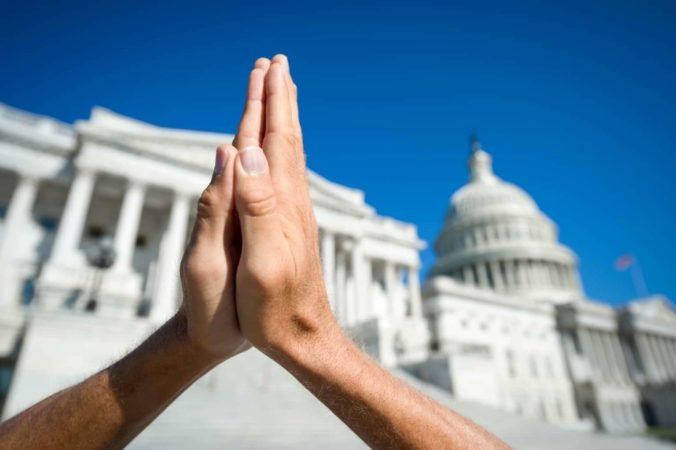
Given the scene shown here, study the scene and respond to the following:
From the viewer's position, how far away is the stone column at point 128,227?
22828 millimetres

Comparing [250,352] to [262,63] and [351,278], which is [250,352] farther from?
[351,278]

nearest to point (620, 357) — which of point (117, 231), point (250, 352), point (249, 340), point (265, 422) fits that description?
point (250, 352)

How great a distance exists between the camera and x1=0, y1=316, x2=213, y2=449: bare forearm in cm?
171

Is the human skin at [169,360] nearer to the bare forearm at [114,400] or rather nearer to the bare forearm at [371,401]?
the bare forearm at [114,400]

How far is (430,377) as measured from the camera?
67.9 ft

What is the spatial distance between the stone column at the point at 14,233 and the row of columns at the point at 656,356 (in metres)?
66.8

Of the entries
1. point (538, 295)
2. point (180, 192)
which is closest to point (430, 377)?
point (180, 192)

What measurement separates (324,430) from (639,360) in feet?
199

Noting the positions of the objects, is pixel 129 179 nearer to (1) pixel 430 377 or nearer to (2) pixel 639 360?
(1) pixel 430 377

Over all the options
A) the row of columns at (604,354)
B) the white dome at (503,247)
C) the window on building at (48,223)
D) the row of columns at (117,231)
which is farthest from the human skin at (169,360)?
the white dome at (503,247)

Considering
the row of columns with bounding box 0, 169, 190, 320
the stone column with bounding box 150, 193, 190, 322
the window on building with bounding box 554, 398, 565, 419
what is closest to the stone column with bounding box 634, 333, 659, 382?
the window on building with bounding box 554, 398, 565, 419

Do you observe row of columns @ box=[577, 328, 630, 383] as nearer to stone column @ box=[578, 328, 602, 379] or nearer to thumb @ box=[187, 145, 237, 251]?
stone column @ box=[578, 328, 602, 379]

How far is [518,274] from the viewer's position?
6191 centimetres

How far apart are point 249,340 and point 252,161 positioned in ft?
2.55
